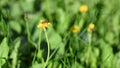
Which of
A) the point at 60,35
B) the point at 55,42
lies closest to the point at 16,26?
the point at 60,35

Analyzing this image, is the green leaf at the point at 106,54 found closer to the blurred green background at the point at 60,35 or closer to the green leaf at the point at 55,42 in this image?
the blurred green background at the point at 60,35

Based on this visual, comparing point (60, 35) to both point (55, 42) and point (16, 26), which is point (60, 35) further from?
point (16, 26)

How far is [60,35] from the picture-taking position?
99.1 inches

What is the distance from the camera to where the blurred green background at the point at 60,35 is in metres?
2.02

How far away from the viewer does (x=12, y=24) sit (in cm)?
262

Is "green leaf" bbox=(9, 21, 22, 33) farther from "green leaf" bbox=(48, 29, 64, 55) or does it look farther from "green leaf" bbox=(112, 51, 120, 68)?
"green leaf" bbox=(112, 51, 120, 68)

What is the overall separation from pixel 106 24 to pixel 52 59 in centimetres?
101

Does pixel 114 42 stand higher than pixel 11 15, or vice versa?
pixel 11 15

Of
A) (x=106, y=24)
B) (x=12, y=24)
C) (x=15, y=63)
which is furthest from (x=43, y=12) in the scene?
(x=15, y=63)

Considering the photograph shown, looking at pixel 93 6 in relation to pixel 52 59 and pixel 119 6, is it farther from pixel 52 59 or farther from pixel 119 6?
pixel 52 59

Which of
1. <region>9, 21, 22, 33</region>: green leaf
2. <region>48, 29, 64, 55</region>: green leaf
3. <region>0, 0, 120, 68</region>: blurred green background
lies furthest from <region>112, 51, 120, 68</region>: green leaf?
<region>9, 21, 22, 33</region>: green leaf

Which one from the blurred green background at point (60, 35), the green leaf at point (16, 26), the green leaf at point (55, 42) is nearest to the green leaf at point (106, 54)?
the blurred green background at point (60, 35)

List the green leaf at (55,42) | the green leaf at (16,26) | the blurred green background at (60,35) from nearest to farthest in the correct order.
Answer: the blurred green background at (60,35) → the green leaf at (55,42) → the green leaf at (16,26)

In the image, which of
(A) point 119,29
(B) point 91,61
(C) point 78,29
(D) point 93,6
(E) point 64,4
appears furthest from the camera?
(D) point 93,6
